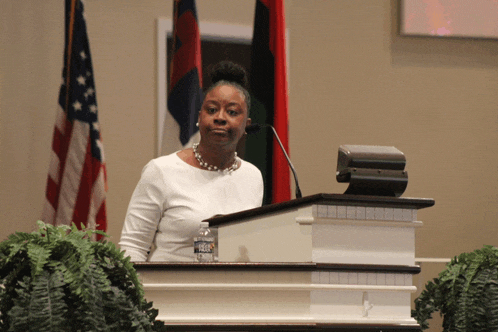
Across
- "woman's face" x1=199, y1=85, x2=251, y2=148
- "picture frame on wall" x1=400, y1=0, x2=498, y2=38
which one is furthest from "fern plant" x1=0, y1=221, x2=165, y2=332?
"picture frame on wall" x1=400, y1=0, x2=498, y2=38

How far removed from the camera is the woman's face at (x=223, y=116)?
263 cm

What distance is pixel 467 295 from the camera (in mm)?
2176

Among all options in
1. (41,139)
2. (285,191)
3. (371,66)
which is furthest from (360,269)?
(371,66)

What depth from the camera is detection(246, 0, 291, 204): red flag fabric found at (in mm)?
4128

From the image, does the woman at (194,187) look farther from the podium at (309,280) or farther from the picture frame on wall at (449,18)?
the picture frame on wall at (449,18)

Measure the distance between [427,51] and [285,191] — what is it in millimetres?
1871

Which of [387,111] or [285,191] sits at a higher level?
[387,111]

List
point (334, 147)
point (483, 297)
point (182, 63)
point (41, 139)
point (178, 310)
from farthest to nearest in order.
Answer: point (334, 147)
point (41, 139)
point (182, 63)
point (483, 297)
point (178, 310)

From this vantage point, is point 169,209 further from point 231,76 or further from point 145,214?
point 231,76

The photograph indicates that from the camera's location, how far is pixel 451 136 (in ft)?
17.1

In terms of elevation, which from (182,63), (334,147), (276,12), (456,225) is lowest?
(456,225)

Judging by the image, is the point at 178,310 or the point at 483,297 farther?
the point at 483,297

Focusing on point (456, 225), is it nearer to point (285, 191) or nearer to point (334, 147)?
point (334, 147)

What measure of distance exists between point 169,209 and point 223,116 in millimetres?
406
